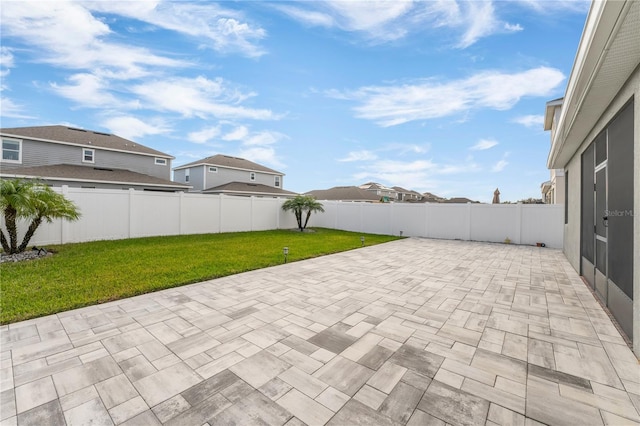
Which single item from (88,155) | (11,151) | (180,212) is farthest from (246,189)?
(11,151)

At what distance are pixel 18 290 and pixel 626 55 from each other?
869 cm

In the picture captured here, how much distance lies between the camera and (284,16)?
799 cm

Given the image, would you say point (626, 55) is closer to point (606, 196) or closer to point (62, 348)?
point (606, 196)

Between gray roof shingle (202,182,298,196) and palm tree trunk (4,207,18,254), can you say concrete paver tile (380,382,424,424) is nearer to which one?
palm tree trunk (4,207,18,254)

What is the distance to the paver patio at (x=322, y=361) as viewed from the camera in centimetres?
194

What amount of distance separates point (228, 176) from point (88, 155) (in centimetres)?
972

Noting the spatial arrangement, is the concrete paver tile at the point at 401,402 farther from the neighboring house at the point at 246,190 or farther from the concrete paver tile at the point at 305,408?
the neighboring house at the point at 246,190

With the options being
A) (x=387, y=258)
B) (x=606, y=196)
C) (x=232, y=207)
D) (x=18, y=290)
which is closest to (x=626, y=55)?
(x=606, y=196)

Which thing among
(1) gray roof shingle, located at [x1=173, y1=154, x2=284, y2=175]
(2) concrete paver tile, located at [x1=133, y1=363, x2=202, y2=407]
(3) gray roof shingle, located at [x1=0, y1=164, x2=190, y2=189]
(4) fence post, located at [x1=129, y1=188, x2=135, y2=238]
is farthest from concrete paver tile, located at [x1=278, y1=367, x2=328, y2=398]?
(1) gray roof shingle, located at [x1=173, y1=154, x2=284, y2=175]

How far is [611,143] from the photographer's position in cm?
399

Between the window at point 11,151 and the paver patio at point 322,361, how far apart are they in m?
18.3

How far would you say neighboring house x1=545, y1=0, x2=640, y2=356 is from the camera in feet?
7.97

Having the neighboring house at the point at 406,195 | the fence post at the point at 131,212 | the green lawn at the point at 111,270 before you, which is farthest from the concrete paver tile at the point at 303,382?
the neighboring house at the point at 406,195

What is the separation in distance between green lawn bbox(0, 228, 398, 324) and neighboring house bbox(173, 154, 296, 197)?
1315 centimetres
